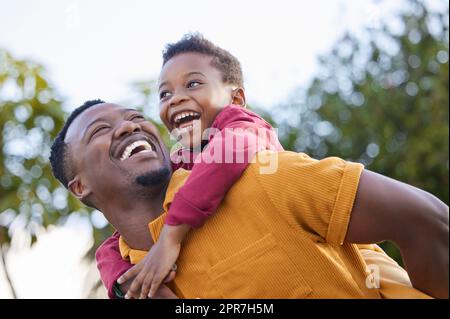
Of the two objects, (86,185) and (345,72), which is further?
(345,72)

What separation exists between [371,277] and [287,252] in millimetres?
335

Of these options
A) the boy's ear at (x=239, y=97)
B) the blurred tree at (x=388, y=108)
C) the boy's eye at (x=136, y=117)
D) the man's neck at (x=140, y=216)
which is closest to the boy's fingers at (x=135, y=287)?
the man's neck at (x=140, y=216)

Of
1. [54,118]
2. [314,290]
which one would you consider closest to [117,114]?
[314,290]

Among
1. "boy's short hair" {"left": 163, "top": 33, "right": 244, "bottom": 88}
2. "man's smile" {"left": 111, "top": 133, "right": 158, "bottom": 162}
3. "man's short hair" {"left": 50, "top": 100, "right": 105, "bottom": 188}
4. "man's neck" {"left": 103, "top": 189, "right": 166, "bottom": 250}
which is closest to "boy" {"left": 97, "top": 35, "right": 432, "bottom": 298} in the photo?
"boy's short hair" {"left": 163, "top": 33, "right": 244, "bottom": 88}

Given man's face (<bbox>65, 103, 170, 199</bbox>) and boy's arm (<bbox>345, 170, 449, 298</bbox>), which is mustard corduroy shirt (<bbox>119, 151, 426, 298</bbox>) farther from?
man's face (<bbox>65, 103, 170, 199</bbox>)

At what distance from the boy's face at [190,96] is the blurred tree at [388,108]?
25.3 feet

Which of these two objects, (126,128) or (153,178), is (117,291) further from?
(126,128)

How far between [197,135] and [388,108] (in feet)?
28.3

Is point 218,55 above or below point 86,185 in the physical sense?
above
